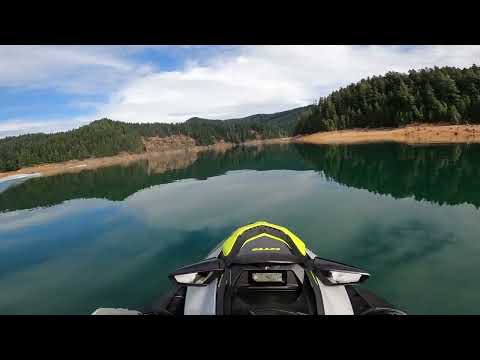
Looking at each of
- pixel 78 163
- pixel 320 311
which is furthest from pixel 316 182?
pixel 78 163

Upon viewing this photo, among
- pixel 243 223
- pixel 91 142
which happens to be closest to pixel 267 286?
pixel 243 223

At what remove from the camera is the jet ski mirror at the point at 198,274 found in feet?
13.2

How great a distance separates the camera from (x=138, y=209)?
23.3 metres

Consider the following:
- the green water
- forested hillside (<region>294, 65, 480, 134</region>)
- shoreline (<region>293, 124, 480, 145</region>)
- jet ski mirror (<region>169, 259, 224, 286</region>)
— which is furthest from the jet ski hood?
forested hillside (<region>294, 65, 480, 134</region>)

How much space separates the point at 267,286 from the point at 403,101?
102718mm

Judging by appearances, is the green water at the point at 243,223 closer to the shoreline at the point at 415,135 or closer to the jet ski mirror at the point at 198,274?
the jet ski mirror at the point at 198,274

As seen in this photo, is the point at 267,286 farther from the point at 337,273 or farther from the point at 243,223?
the point at 243,223

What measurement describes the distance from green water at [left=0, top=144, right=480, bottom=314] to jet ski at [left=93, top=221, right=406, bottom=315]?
5063 millimetres

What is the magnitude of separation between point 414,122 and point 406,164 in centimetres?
6198

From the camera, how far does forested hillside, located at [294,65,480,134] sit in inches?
3172

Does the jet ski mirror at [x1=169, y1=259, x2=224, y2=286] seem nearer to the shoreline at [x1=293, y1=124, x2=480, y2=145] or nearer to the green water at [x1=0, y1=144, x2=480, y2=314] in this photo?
the green water at [x1=0, y1=144, x2=480, y2=314]

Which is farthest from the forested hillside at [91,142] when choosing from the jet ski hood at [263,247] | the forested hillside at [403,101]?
the jet ski hood at [263,247]

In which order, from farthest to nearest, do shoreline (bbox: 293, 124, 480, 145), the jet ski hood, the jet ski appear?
shoreline (bbox: 293, 124, 480, 145) < the jet ski hood < the jet ski
